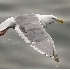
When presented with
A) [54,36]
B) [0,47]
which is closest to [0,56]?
[0,47]

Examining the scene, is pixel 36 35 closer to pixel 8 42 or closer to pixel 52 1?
pixel 8 42

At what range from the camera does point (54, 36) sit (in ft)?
12.8

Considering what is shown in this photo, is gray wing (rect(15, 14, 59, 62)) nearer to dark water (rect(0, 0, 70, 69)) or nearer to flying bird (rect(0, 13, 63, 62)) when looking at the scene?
flying bird (rect(0, 13, 63, 62))

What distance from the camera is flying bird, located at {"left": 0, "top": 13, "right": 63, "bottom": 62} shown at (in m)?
2.32

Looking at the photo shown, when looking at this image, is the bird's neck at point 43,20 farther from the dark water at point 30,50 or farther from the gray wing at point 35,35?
the dark water at point 30,50

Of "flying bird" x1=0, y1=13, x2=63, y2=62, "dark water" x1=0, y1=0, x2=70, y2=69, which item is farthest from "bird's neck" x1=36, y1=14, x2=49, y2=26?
"dark water" x1=0, y1=0, x2=70, y2=69

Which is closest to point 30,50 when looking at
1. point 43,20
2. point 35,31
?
point 43,20

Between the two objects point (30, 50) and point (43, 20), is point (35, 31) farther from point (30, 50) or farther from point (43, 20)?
point (30, 50)

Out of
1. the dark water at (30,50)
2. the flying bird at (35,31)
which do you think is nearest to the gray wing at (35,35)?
the flying bird at (35,31)

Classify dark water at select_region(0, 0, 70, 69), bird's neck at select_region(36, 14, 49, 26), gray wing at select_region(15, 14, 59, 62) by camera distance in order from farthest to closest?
dark water at select_region(0, 0, 70, 69) → bird's neck at select_region(36, 14, 49, 26) → gray wing at select_region(15, 14, 59, 62)

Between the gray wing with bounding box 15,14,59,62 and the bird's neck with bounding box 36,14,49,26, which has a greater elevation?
the bird's neck with bounding box 36,14,49,26

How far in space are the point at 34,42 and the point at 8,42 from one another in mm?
1552

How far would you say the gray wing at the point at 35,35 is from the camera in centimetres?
231

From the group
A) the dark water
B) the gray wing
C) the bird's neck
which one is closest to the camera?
the gray wing
